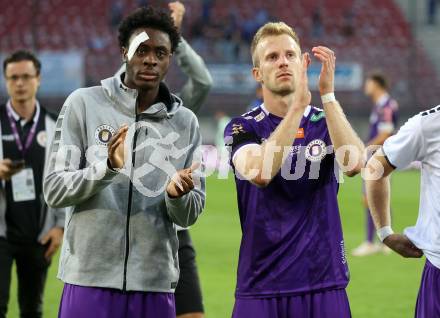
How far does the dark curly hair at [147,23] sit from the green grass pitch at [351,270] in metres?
3.67

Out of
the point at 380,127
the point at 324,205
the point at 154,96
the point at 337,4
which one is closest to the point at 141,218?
the point at 154,96

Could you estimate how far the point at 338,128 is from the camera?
362 cm

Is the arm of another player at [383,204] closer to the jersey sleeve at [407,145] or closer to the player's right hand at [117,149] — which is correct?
the jersey sleeve at [407,145]

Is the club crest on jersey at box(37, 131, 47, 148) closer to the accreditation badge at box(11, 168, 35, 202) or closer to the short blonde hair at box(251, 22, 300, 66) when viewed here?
the accreditation badge at box(11, 168, 35, 202)

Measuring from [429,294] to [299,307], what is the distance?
56 centimetres

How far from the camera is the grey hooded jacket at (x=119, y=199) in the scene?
11.6 ft

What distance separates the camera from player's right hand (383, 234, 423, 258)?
3814 mm

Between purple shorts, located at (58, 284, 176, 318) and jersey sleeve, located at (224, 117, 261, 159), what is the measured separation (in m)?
0.74

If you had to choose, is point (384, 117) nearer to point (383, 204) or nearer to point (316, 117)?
point (383, 204)

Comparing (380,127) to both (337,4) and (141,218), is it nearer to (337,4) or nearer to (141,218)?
(141,218)

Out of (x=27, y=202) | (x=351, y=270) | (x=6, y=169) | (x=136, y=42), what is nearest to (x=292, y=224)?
(x=136, y=42)

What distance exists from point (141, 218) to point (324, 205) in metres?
0.80

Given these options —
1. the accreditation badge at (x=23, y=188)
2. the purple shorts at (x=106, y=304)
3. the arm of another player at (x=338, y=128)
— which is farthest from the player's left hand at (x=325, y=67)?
the accreditation badge at (x=23, y=188)

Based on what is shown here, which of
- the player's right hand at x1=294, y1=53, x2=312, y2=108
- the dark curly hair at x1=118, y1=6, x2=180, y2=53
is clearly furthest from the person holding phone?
the player's right hand at x1=294, y1=53, x2=312, y2=108
